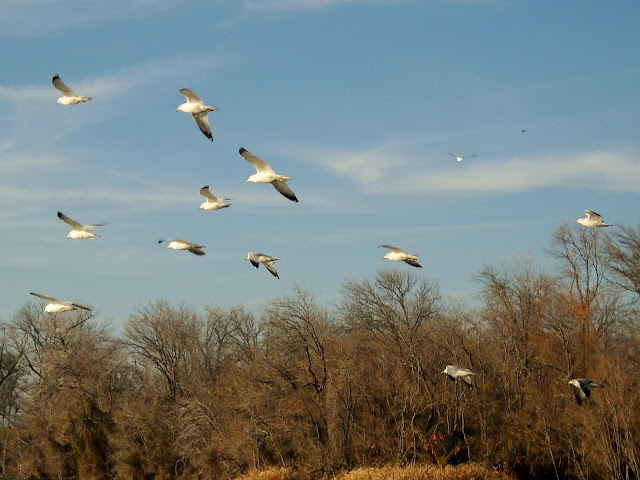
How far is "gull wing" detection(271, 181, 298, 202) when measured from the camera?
62.6 feet

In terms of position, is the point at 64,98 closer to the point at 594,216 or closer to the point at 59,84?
the point at 59,84

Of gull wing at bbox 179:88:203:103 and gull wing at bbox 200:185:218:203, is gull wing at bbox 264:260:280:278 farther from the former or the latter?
gull wing at bbox 179:88:203:103

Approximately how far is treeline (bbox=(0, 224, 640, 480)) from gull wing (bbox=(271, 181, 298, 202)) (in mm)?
15833

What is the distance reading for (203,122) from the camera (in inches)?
779

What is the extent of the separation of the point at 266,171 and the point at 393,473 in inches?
636

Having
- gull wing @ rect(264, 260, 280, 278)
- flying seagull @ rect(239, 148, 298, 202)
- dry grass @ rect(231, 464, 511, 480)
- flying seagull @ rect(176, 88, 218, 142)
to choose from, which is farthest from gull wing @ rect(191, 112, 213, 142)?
dry grass @ rect(231, 464, 511, 480)

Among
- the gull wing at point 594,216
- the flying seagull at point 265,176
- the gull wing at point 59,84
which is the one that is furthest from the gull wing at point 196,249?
the gull wing at point 594,216

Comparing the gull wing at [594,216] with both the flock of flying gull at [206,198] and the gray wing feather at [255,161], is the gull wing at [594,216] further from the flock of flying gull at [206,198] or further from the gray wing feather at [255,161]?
the gray wing feather at [255,161]

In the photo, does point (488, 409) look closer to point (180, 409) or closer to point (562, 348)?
point (562, 348)

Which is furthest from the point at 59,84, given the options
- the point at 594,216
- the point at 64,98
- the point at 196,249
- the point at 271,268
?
the point at 594,216

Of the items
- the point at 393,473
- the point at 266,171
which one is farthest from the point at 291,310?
the point at 266,171

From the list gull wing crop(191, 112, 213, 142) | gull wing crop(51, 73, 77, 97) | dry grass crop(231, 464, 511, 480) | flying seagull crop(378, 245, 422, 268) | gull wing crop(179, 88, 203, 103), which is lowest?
dry grass crop(231, 464, 511, 480)

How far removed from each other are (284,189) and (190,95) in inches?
126

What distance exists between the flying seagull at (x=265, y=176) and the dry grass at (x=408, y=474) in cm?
1564
